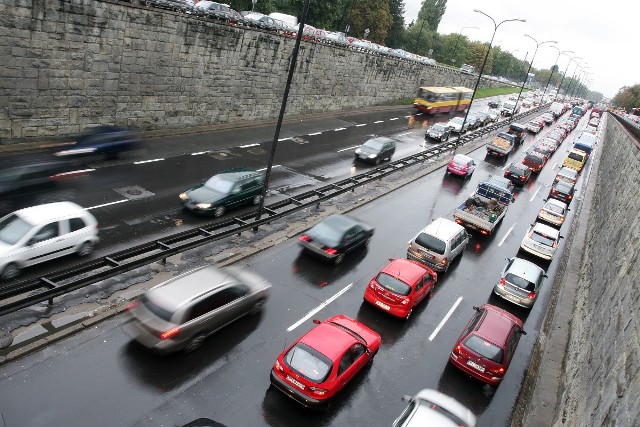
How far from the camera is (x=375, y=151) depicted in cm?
3238

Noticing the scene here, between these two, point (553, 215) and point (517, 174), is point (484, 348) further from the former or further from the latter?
point (517, 174)

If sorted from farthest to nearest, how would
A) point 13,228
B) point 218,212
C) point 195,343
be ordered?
point 218,212 → point 13,228 → point 195,343

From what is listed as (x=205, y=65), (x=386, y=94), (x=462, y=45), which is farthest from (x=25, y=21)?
(x=462, y=45)

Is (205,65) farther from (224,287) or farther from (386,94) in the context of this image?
(386,94)

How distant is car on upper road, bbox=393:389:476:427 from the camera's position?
9719 millimetres

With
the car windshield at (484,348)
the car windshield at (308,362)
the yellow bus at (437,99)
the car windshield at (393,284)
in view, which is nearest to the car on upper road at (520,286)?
the car windshield at (393,284)

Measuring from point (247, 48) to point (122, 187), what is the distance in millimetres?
Result: 18184

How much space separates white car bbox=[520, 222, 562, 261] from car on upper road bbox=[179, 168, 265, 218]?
41.1 feet

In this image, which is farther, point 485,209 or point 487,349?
point 485,209

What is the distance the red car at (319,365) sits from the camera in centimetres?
1054

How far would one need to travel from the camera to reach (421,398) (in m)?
10.5

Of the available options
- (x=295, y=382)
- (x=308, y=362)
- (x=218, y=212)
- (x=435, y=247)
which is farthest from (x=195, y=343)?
(x=435, y=247)

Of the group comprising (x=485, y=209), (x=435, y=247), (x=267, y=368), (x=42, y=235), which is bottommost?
(x=267, y=368)

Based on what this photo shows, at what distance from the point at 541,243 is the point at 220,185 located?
47.7 ft
